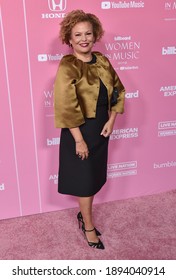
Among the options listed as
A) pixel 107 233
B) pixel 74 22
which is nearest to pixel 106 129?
pixel 74 22

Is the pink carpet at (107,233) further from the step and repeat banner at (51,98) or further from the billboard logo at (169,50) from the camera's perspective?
the billboard logo at (169,50)

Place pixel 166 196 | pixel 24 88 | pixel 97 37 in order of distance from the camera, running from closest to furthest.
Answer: pixel 97 37, pixel 24 88, pixel 166 196

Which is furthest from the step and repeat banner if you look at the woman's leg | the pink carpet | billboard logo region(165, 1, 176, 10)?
the woman's leg

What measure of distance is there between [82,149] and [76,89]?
344 millimetres

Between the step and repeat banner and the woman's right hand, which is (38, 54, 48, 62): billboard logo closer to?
the step and repeat banner

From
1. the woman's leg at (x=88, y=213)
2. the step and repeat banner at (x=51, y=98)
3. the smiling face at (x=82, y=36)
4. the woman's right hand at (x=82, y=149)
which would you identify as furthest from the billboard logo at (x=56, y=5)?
the woman's leg at (x=88, y=213)

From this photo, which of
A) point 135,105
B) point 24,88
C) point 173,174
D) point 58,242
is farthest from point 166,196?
point 24,88

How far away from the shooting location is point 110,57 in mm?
2404

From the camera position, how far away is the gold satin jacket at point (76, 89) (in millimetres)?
1853

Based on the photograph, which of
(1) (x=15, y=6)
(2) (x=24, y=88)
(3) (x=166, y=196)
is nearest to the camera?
(1) (x=15, y=6)

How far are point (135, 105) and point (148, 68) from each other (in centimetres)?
29

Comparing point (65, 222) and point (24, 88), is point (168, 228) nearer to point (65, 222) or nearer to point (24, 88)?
point (65, 222)

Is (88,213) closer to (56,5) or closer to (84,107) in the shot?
(84,107)

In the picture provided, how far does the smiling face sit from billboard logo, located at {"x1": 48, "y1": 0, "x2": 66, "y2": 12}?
41 centimetres
